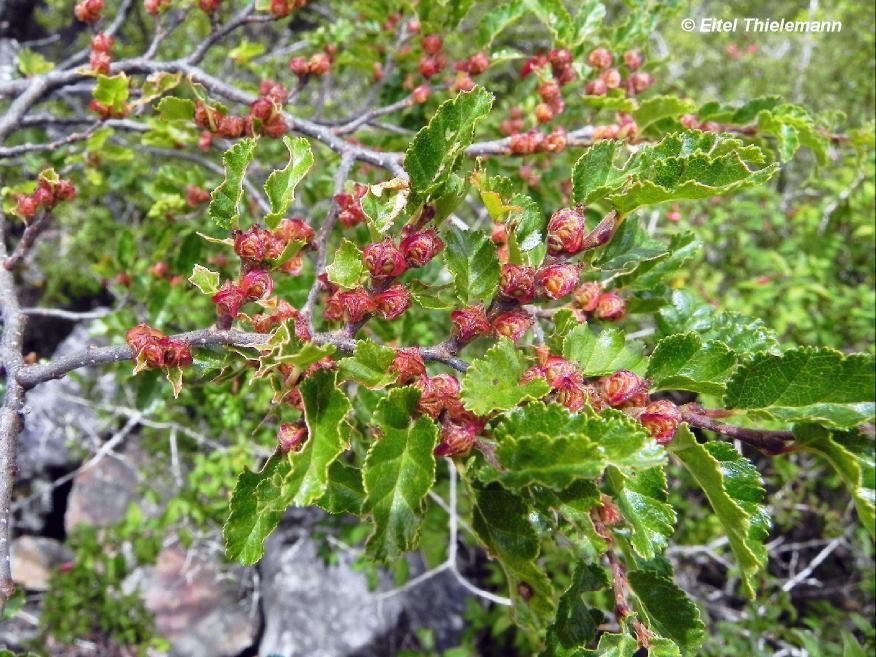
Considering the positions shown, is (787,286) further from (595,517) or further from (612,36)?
(595,517)

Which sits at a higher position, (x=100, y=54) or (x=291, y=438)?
(x=100, y=54)

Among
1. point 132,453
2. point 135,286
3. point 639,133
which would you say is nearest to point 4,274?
point 135,286

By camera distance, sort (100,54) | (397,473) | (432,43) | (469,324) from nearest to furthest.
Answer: (397,473), (469,324), (100,54), (432,43)

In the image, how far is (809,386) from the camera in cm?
76

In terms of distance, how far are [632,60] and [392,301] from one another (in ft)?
4.11

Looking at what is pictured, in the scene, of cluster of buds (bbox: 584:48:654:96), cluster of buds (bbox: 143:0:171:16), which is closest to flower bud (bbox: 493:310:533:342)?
cluster of buds (bbox: 584:48:654:96)

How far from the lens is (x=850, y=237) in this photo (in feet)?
12.6

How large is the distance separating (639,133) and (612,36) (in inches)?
14.4

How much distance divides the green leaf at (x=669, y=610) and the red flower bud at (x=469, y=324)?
0.50m

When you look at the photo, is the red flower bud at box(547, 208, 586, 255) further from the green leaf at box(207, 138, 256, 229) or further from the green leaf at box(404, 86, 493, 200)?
the green leaf at box(207, 138, 256, 229)

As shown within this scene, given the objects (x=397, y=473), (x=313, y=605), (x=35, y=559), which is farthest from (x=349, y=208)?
(x=35, y=559)

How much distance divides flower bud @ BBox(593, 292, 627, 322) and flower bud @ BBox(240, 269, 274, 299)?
1.88 ft

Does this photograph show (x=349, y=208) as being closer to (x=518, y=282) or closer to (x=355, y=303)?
(x=355, y=303)

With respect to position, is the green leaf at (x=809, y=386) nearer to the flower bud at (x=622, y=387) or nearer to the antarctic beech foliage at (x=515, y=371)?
the antarctic beech foliage at (x=515, y=371)
